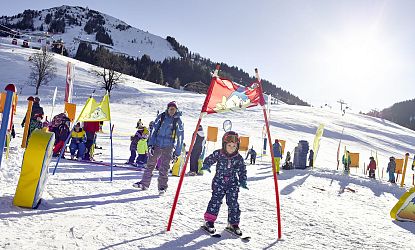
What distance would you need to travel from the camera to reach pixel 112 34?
170m

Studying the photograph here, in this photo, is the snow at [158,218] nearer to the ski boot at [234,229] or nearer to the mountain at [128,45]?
the ski boot at [234,229]

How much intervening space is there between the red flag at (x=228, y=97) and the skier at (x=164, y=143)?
1930mm

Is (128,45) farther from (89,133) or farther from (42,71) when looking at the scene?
(89,133)

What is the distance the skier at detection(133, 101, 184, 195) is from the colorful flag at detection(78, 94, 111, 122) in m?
1.38

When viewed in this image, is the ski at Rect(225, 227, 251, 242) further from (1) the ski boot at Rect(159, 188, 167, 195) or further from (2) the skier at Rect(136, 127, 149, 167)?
(2) the skier at Rect(136, 127, 149, 167)

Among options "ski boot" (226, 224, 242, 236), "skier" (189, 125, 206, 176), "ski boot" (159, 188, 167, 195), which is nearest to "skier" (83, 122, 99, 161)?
"skier" (189, 125, 206, 176)

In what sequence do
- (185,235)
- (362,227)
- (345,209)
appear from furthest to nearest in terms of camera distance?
1. (345,209)
2. (362,227)
3. (185,235)

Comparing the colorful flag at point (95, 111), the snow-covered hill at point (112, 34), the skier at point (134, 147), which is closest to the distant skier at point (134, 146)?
the skier at point (134, 147)

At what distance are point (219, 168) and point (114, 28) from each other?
194 m

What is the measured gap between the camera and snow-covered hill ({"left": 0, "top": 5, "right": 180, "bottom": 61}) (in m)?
143

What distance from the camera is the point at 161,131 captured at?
681cm

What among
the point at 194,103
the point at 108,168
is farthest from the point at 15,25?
the point at 108,168

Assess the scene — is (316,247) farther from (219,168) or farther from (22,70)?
(22,70)

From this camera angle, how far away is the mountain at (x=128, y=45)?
362ft
